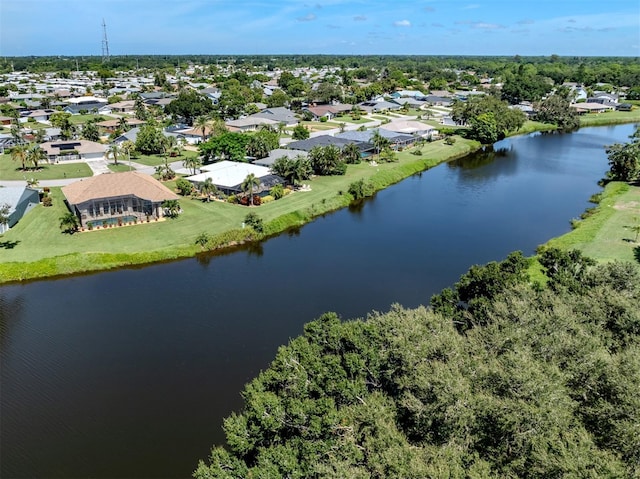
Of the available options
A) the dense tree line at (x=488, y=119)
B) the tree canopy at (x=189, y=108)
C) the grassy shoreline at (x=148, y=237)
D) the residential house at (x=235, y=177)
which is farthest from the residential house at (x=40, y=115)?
the dense tree line at (x=488, y=119)

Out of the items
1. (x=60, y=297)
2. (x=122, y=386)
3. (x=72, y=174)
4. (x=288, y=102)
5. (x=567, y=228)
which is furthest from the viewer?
(x=288, y=102)

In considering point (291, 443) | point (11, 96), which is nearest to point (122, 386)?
point (291, 443)

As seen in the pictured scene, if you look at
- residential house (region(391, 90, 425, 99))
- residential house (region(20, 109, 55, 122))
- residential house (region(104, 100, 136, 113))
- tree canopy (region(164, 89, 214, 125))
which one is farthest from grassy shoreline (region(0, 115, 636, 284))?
residential house (region(391, 90, 425, 99))

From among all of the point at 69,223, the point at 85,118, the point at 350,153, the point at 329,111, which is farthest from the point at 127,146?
the point at 329,111

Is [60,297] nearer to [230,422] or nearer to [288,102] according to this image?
[230,422]

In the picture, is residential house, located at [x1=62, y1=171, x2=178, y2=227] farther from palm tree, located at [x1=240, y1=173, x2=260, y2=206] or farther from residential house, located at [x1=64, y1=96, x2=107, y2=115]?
residential house, located at [x1=64, y1=96, x2=107, y2=115]
